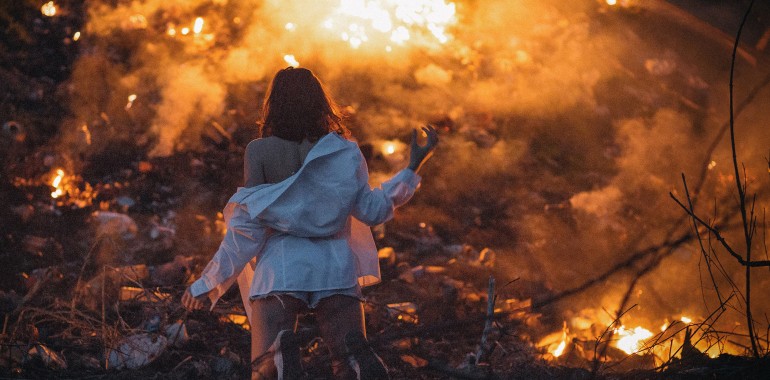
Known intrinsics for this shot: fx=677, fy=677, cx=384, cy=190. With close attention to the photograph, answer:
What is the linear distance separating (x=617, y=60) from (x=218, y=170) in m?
4.98

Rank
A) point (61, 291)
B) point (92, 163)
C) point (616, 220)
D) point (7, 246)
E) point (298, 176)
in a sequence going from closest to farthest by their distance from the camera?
1. point (298, 176)
2. point (61, 291)
3. point (7, 246)
4. point (92, 163)
5. point (616, 220)

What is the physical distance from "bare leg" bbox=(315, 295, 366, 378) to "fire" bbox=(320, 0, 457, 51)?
500 centimetres

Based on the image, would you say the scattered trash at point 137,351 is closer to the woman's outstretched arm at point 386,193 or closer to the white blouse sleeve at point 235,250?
the white blouse sleeve at point 235,250

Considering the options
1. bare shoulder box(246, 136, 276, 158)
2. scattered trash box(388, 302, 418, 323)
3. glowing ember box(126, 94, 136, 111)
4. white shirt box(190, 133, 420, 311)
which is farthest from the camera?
glowing ember box(126, 94, 136, 111)

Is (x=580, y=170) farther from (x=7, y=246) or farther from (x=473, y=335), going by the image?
(x=7, y=246)

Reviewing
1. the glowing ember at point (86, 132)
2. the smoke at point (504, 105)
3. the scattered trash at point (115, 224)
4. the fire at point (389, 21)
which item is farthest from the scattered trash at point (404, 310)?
the fire at point (389, 21)

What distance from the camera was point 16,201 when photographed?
517cm

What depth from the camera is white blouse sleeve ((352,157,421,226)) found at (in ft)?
9.71

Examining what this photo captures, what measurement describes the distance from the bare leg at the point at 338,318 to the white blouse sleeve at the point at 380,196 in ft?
1.25

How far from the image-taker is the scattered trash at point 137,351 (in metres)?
3.53

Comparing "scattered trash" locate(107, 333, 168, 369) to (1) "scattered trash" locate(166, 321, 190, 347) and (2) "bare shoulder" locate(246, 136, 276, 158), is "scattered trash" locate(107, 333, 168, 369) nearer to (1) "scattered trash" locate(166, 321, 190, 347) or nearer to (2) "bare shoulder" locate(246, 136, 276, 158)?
(1) "scattered trash" locate(166, 321, 190, 347)

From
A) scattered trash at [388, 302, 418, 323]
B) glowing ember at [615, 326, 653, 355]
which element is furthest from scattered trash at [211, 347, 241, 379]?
glowing ember at [615, 326, 653, 355]

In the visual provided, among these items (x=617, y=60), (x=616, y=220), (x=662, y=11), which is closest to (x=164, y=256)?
(x=616, y=220)

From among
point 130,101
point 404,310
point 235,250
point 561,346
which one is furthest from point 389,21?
point 235,250
